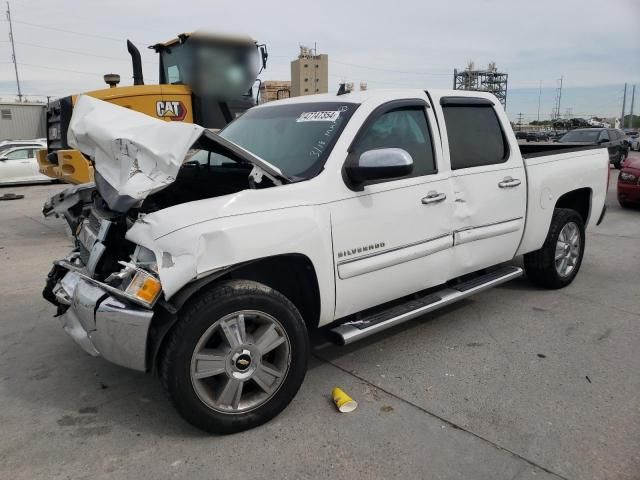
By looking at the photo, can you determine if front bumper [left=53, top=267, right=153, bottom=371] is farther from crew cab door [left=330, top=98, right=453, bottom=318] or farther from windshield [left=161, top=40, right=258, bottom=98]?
windshield [left=161, top=40, right=258, bottom=98]

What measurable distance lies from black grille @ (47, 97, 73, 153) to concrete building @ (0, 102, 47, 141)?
24372 millimetres

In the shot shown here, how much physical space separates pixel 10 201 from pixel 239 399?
13.5m

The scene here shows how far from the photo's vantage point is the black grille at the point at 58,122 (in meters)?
8.80

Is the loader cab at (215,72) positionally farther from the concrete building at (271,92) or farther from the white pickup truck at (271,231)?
the white pickup truck at (271,231)

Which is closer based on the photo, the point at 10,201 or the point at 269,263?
the point at 269,263

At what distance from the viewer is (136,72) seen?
884 cm

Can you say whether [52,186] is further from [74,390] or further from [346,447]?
[346,447]

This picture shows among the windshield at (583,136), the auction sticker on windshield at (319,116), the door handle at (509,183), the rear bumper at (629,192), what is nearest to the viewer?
the auction sticker on windshield at (319,116)

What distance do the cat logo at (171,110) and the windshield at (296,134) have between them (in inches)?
185

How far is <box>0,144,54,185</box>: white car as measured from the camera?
16.8 meters

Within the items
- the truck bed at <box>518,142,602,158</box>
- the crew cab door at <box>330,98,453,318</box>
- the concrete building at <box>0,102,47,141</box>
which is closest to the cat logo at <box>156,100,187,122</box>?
the truck bed at <box>518,142,602,158</box>

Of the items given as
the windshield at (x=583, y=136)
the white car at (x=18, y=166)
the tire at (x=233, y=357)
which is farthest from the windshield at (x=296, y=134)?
the windshield at (x=583, y=136)

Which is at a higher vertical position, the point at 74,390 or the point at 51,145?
the point at 51,145

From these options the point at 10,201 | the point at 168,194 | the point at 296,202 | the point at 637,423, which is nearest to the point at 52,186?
the point at 10,201
